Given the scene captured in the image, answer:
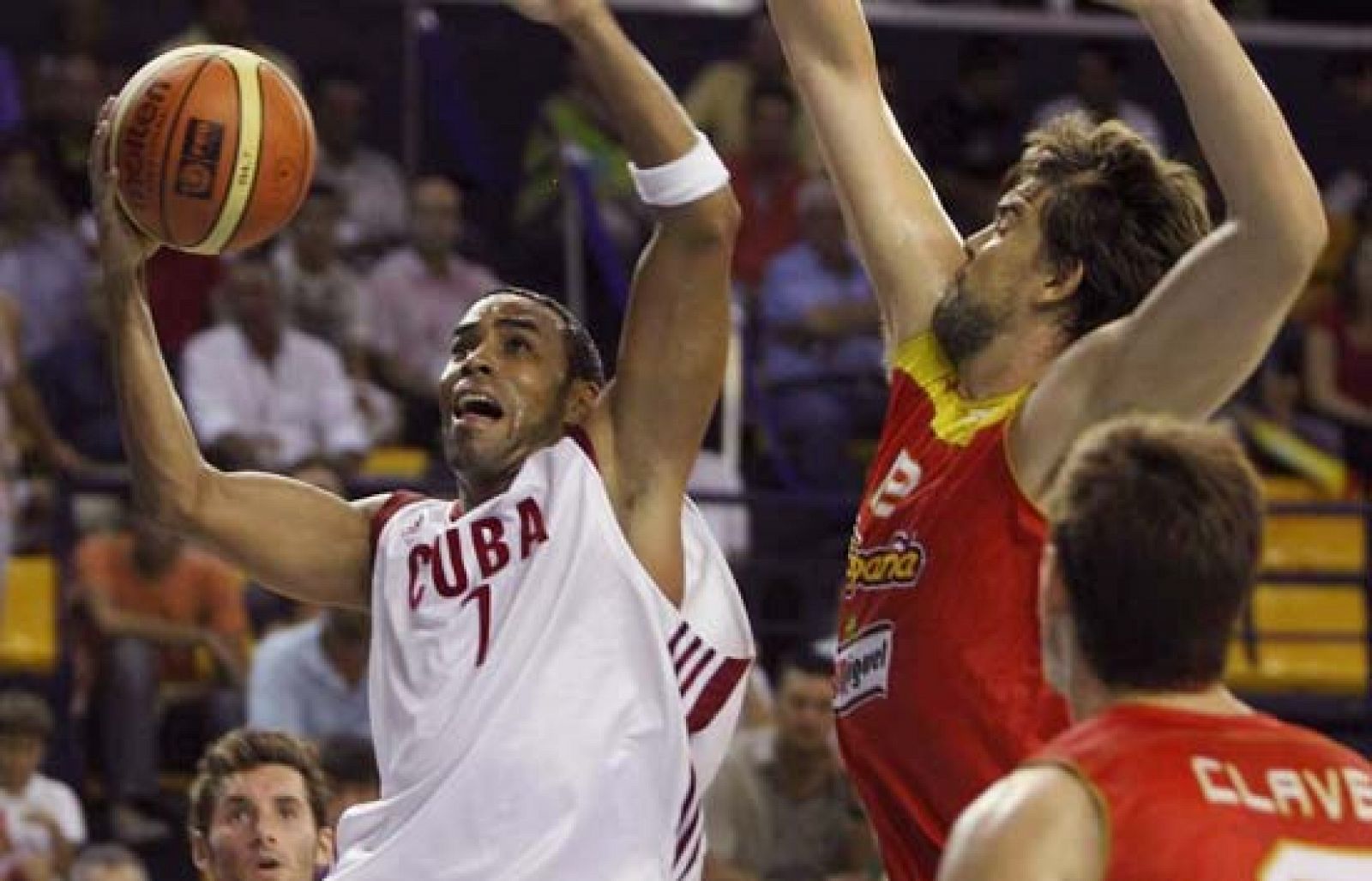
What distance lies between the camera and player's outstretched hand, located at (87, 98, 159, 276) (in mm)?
5691

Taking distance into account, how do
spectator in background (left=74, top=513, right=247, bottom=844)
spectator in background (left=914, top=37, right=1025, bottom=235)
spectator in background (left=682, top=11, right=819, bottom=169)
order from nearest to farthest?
spectator in background (left=74, top=513, right=247, bottom=844), spectator in background (left=682, top=11, right=819, bottom=169), spectator in background (left=914, top=37, right=1025, bottom=235)

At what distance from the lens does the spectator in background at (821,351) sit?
12.5 m

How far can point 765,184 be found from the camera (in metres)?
13.8

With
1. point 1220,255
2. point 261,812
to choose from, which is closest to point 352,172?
point 261,812

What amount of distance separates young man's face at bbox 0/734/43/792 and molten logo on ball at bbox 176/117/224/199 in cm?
443

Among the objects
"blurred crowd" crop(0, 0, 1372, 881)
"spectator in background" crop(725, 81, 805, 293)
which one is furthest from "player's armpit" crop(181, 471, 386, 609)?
"spectator in background" crop(725, 81, 805, 293)

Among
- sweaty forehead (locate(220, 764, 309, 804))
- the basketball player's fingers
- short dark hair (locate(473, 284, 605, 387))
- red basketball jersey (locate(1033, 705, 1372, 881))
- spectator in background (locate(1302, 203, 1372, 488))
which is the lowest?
spectator in background (locate(1302, 203, 1372, 488))

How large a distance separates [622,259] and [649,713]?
8343mm

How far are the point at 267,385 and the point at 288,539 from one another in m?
6.07

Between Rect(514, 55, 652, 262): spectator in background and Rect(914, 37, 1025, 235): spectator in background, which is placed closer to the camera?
Rect(514, 55, 652, 262): spectator in background

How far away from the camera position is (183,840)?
10.8m

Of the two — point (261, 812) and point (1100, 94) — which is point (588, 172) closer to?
point (1100, 94)

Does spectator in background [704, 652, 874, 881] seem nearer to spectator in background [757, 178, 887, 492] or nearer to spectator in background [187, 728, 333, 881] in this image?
spectator in background [757, 178, 887, 492]

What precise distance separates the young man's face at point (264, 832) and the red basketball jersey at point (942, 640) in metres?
1.68
